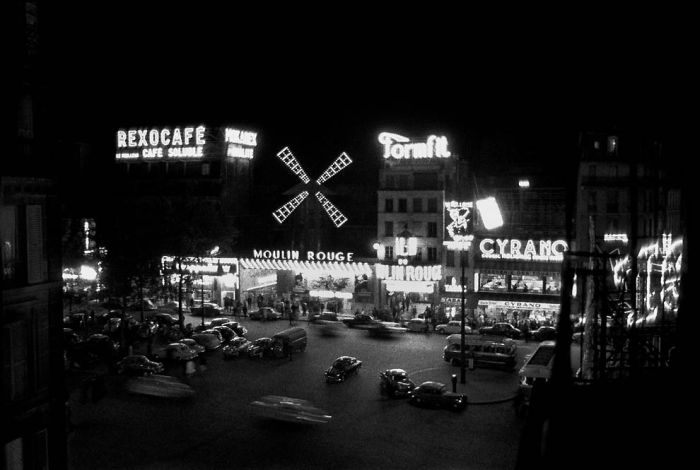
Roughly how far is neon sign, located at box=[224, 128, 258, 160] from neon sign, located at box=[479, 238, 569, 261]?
2460 cm

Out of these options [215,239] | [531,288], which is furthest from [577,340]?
[215,239]

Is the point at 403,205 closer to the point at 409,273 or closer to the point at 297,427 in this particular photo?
the point at 409,273

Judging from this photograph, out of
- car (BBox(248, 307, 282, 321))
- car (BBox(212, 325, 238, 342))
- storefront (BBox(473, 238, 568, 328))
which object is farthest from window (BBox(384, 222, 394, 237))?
car (BBox(212, 325, 238, 342))

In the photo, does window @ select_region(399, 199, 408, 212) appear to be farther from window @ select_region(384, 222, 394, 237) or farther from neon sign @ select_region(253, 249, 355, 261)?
neon sign @ select_region(253, 249, 355, 261)

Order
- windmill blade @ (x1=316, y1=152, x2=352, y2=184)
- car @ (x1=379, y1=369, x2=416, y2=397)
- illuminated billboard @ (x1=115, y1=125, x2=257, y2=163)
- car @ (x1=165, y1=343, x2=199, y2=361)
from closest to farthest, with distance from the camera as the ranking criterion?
car @ (x1=379, y1=369, x2=416, y2=397), car @ (x1=165, y1=343, x2=199, y2=361), windmill blade @ (x1=316, y1=152, x2=352, y2=184), illuminated billboard @ (x1=115, y1=125, x2=257, y2=163)

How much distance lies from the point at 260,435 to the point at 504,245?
2754cm

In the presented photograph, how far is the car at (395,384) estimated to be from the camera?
2862 cm

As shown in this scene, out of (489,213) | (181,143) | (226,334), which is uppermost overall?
(181,143)

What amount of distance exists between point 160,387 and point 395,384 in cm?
1050

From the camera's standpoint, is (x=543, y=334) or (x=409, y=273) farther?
(x=409, y=273)

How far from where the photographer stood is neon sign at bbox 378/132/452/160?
160ft

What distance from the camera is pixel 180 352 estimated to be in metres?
35.3

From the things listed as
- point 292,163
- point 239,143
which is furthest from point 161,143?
point 292,163

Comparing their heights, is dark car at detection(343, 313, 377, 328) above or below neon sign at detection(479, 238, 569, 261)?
below
